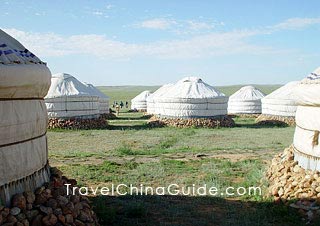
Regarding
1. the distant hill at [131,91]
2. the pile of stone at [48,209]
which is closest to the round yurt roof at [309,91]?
the pile of stone at [48,209]

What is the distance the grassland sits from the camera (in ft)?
16.0

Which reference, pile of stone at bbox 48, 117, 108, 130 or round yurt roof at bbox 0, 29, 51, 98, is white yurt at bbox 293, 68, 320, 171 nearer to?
round yurt roof at bbox 0, 29, 51, 98

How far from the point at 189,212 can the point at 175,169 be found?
2.58 meters

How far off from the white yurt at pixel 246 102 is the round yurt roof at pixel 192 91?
5.87 metres

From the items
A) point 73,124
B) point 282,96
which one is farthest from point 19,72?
point 282,96

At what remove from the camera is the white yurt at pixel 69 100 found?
1539 cm

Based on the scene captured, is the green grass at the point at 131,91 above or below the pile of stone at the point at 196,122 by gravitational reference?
below

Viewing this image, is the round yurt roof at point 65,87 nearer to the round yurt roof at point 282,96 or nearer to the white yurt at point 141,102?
the round yurt roof at point 282,96

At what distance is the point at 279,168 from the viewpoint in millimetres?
6102

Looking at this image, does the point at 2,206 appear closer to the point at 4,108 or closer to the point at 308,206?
the point at 4,108

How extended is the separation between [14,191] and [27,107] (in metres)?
0.74

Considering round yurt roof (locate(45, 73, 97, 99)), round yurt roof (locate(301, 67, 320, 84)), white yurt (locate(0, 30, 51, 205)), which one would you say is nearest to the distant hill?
round yurt roof (locate(45, 73, 97, 99))

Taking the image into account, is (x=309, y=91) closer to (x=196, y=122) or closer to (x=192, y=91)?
(x=196, y=122)

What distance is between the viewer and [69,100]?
51.2 feet
